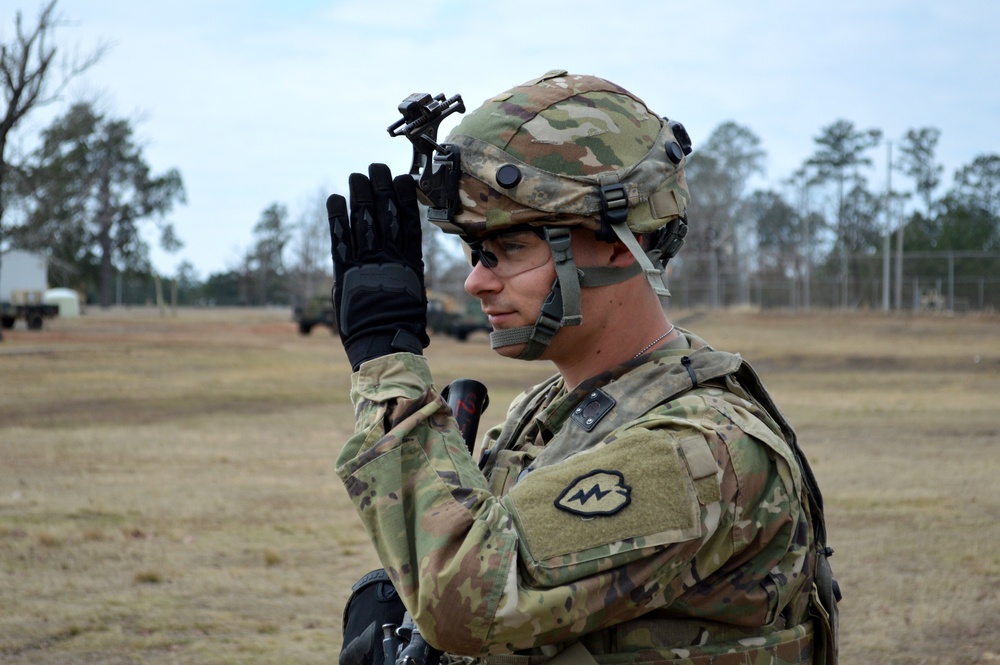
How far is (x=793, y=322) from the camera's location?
127 ft

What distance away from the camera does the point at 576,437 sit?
200 centimetres

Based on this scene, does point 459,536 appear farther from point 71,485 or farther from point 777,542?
point 71,485

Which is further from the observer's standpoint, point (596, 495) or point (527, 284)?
point (527, 284)

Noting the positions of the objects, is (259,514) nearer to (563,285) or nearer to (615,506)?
(563,285)

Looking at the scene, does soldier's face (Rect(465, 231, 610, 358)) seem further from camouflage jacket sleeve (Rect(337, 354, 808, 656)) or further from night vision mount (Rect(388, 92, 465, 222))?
camouflage jacket sleeve (Rect(337, 354, 808, 656))

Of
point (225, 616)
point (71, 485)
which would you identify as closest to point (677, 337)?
point (225, 616)

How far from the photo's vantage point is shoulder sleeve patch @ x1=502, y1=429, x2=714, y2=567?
1719 mm

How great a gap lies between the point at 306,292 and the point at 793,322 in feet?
139

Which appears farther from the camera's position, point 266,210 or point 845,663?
point 266,210

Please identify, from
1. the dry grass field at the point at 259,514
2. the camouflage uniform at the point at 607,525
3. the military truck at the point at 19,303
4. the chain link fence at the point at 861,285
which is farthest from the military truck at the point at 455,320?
the camouflage uniform at the point at 607,525

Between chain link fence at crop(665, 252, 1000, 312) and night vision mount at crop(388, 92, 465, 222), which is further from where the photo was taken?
chain link fence at crop(665, 252, 1000, 312)

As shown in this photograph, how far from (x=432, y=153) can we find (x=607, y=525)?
0.84 metres

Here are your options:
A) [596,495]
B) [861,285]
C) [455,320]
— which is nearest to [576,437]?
[596,495]

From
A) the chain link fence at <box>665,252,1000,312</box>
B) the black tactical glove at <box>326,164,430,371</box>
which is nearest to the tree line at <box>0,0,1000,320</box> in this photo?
the chain link fence at <box>665,252,1000,312</box>
